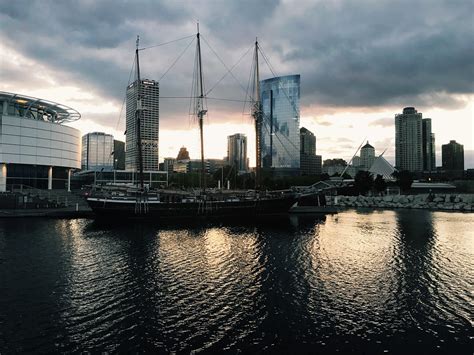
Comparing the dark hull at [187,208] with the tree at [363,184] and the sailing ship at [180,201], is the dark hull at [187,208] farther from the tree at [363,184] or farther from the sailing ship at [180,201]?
the tree at [363,184]

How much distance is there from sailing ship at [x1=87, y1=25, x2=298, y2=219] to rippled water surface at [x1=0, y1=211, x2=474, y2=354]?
26.3 m

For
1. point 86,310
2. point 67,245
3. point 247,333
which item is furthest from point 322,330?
point 67,245

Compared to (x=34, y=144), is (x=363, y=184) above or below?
below

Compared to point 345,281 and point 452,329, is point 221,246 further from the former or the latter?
point 452,329

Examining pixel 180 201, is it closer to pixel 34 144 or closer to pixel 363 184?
pixel 34 144

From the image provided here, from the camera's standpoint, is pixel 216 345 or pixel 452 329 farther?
pixel 452 329

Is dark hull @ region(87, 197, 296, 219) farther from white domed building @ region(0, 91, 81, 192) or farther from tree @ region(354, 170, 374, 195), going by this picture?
tree @ region(354, 170, 374, 195)

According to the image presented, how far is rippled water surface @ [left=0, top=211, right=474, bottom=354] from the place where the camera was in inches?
626

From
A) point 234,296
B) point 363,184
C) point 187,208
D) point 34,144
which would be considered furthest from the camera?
point 363,184

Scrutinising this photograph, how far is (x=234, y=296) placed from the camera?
2194 centimetres

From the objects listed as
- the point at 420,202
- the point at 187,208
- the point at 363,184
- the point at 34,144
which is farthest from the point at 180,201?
the point at 363,184

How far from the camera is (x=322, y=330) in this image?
674 inches

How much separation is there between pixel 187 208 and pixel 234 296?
50.7 meters

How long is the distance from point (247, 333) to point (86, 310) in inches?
378
